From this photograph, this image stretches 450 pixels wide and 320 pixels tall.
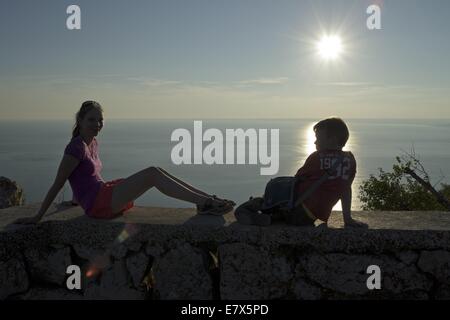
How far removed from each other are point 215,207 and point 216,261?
0.51 meters

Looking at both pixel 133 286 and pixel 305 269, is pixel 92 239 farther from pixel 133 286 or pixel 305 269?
pixel 305 269

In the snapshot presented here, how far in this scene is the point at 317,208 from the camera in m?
3.60

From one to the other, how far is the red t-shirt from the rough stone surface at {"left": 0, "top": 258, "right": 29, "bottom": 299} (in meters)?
2.46

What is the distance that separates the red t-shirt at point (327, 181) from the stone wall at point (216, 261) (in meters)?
0.29

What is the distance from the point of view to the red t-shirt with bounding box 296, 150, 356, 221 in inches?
142

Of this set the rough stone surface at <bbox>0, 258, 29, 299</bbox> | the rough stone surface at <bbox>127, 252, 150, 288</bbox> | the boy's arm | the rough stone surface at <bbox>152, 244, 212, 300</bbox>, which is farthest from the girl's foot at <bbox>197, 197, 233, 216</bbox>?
the rough stone surface at <bbox>0, 258, 29, 299</bbox>

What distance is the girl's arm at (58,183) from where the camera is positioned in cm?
367

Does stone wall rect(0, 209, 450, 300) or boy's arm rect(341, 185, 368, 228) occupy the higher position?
boy's arm rect(341, 185, 368, 228)

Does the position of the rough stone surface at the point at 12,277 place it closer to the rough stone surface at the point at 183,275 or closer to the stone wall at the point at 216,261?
the stone wall at the point at 216,261

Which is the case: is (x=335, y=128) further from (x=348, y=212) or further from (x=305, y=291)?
(x=305, y=291)

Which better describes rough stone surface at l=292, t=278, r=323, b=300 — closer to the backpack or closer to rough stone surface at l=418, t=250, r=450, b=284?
the backpack

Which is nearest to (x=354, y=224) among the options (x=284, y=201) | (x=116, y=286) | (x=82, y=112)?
(x=284, y=201)

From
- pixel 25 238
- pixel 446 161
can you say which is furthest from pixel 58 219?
pixel 446 161
